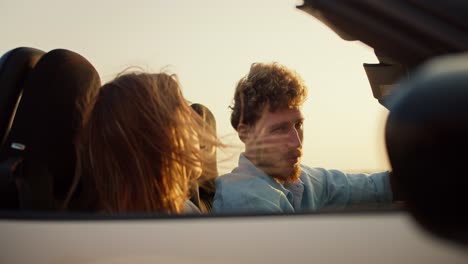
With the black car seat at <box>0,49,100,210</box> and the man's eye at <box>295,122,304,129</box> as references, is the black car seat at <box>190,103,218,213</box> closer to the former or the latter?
the man's eye at <box>295,122,304,129</box>

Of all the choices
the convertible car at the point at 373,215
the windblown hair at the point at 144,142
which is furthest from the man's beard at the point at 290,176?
the convertible car at the point at 373,215

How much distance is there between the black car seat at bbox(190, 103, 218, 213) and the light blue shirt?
36 millimetres

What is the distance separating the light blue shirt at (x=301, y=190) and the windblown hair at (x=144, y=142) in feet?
0.40

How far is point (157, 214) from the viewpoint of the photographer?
1552 millimetres

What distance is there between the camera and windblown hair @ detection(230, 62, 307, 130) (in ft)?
5.74

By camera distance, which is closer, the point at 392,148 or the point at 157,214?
the point at 392,148

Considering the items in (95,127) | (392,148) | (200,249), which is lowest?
(200,249)

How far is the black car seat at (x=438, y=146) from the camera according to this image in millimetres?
696

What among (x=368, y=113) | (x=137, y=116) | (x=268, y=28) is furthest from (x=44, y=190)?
(x=368, y=113)

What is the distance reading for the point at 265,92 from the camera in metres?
2.03

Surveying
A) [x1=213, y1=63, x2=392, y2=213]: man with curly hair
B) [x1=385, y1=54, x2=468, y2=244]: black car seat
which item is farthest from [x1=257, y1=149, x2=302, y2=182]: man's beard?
[x1=385, y1=54, x2=468, y2=244]: black car seat

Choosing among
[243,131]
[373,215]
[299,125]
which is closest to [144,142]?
[243,131]

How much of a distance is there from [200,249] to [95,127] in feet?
1.94

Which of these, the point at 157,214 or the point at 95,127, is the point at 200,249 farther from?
the point at 95,127
